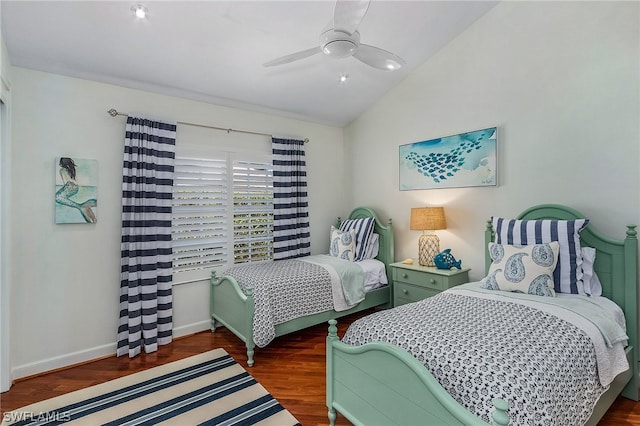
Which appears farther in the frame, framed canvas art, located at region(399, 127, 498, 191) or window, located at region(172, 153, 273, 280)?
window, located at region(172, 153, 273, 280)

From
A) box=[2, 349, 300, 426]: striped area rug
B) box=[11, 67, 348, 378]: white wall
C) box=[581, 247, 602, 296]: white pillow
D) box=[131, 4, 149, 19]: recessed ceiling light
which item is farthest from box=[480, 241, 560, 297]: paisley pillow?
box=[131, 4, 149, 19]: recessed ceiling light

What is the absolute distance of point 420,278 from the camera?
129 inches

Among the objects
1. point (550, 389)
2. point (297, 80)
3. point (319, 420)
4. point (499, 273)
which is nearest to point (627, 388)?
point (499, 273)

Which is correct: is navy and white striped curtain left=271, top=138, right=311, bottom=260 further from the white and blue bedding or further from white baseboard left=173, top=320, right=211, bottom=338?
white baseboard left=173, top=320, right=211, bottom=338

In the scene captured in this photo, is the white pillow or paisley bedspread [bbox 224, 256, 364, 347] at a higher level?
the white pillow

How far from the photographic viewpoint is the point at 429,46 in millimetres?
3363

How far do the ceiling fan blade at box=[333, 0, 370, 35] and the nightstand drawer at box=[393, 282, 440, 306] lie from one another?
2.50 meters

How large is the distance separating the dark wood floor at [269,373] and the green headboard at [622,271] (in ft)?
1.52

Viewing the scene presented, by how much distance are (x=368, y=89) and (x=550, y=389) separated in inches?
137

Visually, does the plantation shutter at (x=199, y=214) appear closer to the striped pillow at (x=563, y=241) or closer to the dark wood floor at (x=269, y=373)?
the dark wood floor at (x=269, y=373)

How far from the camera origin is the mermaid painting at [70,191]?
2680mm

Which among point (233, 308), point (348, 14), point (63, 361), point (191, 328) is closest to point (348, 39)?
point (348, 14)

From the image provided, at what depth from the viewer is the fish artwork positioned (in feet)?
10.6

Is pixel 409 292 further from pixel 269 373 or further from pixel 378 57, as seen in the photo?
pixel 378 57
